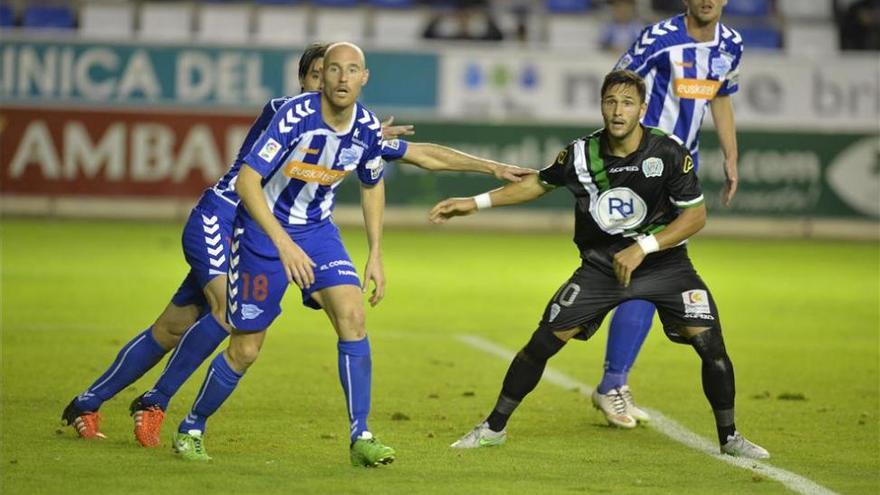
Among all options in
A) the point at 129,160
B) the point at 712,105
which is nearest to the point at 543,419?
the point at 712,105

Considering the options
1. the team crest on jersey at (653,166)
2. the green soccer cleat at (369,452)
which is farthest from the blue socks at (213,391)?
the team crest on jersey at (653,166)

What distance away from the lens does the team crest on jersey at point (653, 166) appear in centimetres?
738

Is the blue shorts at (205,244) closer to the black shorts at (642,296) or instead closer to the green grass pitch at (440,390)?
the green grass pitch at (440,390)

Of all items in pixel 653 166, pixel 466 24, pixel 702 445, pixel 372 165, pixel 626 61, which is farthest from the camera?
pixel 466 24

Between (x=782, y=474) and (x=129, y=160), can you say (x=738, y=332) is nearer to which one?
(x=782, y=474)

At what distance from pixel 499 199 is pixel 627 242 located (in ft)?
2.14

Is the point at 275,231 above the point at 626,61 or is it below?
below

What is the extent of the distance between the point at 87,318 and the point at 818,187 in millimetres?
13483

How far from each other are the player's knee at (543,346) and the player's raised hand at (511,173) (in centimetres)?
75

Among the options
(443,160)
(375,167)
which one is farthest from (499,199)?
(375,167)

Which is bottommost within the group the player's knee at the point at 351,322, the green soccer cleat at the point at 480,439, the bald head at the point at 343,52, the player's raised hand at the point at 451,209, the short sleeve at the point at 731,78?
the green soccer cleat at the point at 480,439

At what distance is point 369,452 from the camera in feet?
21.9

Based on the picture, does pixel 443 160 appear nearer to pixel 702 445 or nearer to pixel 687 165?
pixel 687 165

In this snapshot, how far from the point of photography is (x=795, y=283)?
17.0 meters
